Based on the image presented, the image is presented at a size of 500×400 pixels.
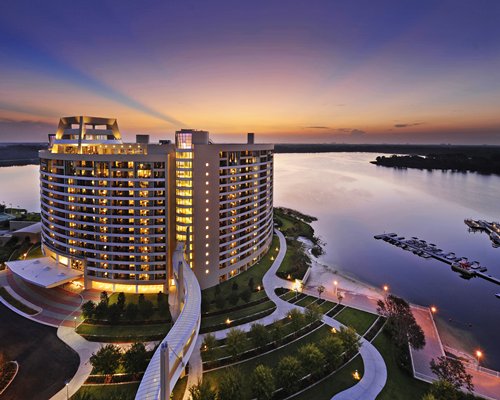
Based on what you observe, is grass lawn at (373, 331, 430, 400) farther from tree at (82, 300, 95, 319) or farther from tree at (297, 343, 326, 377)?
tree at (82, 300, 95, 319)

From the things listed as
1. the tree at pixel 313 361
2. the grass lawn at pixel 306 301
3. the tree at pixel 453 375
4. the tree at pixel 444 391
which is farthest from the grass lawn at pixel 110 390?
the tree at pixel 453 375

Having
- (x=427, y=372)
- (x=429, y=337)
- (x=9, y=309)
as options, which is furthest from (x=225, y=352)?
(x=9, y=309)

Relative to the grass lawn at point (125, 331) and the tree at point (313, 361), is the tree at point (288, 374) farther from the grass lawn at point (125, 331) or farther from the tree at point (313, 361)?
the grass lawn at point (125, 331)

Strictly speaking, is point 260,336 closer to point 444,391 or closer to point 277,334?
point 277,334

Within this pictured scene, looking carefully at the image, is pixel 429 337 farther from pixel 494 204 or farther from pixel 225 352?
pixel 494 204

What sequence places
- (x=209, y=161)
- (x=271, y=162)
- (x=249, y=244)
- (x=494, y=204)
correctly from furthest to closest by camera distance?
1. (x=494, y=204)
2. (x=271, y=162)
3. (x=249, y=244)
4. (x=209, y=161)

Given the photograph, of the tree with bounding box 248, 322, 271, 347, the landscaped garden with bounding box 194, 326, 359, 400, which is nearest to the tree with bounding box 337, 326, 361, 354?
the landscaped garden with bounding box 194, 326, 359, 400

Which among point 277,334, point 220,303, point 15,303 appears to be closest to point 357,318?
point 277,334
